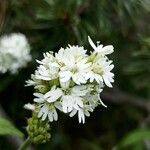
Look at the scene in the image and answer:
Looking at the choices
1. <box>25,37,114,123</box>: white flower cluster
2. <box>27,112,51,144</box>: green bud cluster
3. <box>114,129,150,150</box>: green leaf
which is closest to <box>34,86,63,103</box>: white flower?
<box>25,37,114,123</box>: white flower cluster

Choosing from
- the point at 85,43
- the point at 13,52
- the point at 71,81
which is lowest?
the point at 85,43

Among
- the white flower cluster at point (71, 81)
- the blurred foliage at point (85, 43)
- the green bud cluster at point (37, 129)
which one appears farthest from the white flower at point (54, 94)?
the blurred foliage at point (85, 43)

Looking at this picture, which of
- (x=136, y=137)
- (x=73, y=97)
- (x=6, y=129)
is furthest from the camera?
(x=136, y=137)

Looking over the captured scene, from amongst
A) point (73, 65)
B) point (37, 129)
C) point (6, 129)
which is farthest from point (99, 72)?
point (6, 129)

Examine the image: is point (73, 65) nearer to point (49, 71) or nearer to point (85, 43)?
point (49, 71)

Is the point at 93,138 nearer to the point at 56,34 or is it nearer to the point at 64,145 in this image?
the point at 64,145

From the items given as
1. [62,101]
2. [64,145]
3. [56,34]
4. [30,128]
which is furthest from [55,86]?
[64,145]

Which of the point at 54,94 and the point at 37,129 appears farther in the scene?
the point at 37,129
